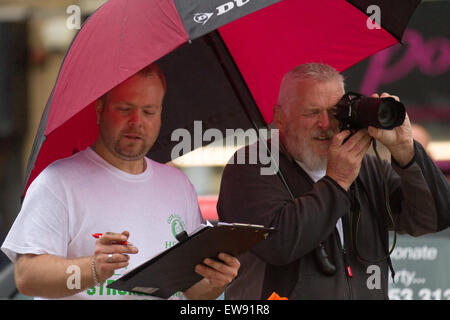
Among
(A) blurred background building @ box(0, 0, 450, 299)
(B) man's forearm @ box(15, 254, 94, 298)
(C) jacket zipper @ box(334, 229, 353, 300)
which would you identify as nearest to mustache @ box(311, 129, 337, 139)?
(C) jacket zipper @ box(334, 229, 353, 300)

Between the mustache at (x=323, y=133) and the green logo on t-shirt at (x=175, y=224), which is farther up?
the mustache at (x=323, y=133)

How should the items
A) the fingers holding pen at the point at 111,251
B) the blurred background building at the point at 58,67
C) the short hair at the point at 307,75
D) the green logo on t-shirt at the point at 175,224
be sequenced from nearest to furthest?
the fingers holding pen at the point at 111,251
the green logo on t-shirt at the point at 175,224
the short hair at the point at 307,75
the blurred background building at the point at 58,67

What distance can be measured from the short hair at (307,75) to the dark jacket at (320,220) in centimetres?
29

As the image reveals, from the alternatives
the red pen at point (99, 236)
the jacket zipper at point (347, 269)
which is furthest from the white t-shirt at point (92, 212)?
the jacket zipper at point (347, 269)

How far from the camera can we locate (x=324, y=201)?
9.03 feet

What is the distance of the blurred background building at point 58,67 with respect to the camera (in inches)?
260

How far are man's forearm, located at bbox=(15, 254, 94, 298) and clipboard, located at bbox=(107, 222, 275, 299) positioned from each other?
0.10 m

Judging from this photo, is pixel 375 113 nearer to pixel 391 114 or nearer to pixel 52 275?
pixel 391 114

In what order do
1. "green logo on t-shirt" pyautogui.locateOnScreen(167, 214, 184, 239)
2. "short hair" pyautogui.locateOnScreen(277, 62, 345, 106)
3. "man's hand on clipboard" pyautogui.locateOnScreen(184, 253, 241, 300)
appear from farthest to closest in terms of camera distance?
1. "short hair" pyautogui.locateOnScreen(277, 62, 345, 106)
2. "green logo on t-shirt" pyautogui.locateOnScreen(167, 214, 184, 239)
3. "man's hand on clipboard" pyautogui.locateOnScreen(184, 253, 241, 300)

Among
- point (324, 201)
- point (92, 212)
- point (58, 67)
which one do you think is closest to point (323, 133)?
point (324, 201)

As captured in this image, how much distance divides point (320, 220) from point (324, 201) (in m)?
0.07

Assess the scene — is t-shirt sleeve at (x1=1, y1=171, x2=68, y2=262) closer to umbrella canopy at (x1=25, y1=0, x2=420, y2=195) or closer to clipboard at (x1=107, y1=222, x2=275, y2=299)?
clipboard at (x1=107, y1=222, x2=275, y2=299)

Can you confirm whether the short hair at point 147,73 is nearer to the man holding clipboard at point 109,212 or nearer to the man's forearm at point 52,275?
the man holding clipboard at point 109,212

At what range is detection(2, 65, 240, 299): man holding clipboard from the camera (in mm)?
2430
